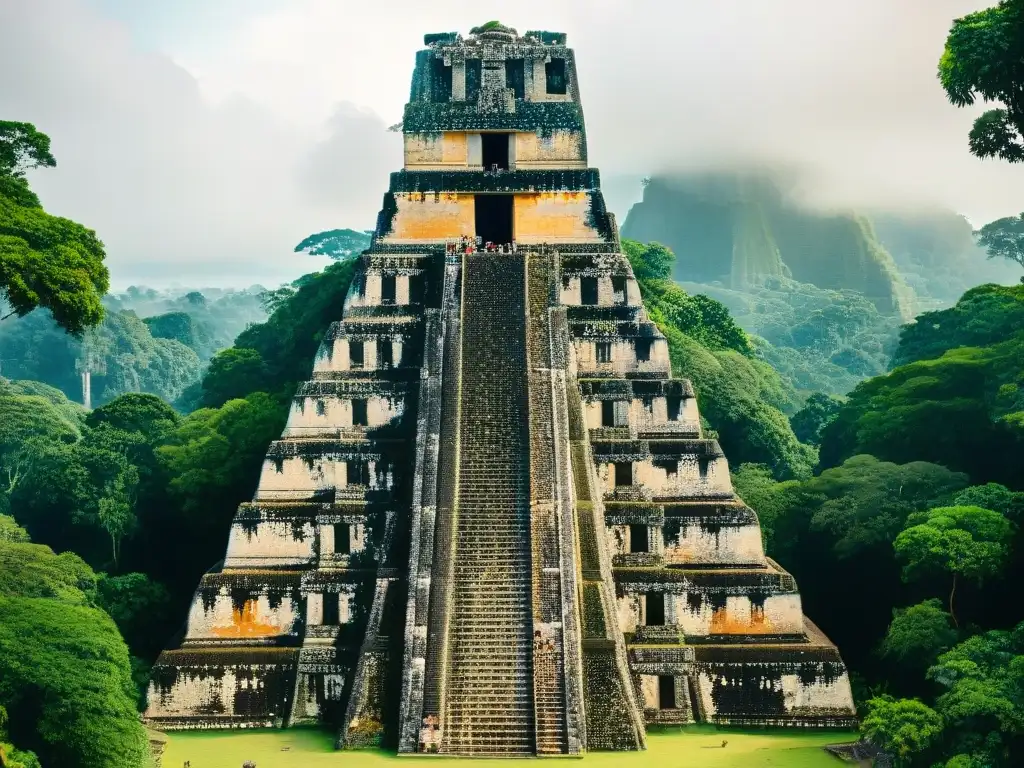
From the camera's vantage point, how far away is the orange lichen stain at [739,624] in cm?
2197

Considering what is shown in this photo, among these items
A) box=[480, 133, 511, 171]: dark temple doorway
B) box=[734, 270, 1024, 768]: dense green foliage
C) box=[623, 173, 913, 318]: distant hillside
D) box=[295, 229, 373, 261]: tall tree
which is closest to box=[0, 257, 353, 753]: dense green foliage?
box=[480, 133, 511, 171]: dark temple doorway

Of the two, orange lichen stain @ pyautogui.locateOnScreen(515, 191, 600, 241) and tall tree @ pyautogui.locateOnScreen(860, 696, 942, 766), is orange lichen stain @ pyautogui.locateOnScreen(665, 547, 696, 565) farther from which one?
orange lichen stain @ pyautogui.locateOnScreen(515, 191, 600, 241)

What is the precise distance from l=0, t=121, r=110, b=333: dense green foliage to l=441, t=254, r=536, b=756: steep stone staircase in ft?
20.5

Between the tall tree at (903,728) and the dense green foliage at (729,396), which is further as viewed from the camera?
the dense green foliage at (729,396)

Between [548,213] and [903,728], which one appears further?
[548,213]

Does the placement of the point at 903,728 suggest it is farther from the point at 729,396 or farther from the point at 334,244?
the point at 334,244

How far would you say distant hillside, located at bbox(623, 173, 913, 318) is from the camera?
11025cm

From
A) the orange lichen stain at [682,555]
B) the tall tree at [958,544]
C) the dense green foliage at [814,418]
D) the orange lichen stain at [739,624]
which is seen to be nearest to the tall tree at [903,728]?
the orange lichen stain at [739,624]

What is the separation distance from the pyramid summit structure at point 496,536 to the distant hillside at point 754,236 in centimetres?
8587

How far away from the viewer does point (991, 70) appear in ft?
73.8

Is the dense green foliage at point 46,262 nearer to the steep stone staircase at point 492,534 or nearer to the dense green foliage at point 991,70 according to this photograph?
the steep stone staircase at point 492,534

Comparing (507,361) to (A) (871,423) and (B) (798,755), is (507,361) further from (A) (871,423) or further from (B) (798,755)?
(A) (871,423)

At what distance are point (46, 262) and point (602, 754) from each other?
10.8 m

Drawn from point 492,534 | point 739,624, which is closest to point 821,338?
point 739,624
